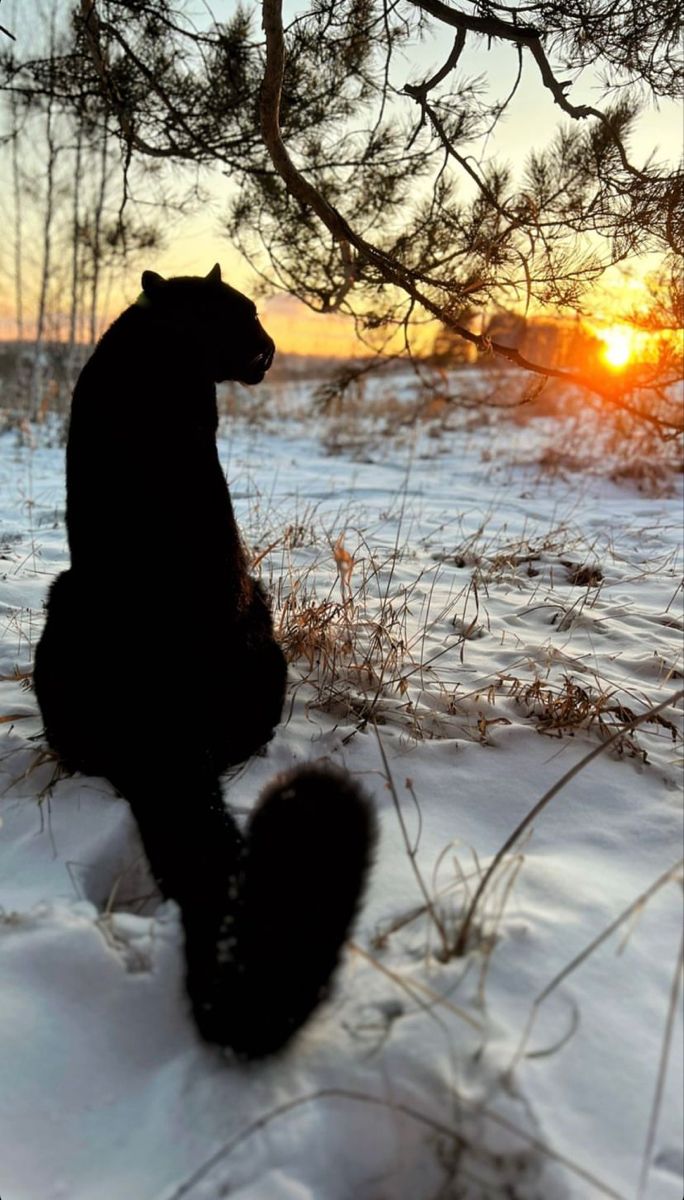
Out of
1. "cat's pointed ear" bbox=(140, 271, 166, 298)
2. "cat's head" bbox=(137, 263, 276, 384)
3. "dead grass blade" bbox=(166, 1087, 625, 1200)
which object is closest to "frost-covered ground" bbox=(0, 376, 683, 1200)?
"dead grass blade" bbox=(166, 1087, 625, 1200)

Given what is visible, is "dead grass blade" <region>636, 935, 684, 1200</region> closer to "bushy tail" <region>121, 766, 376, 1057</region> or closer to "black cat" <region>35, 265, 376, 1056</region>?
"bushy tail" <region>121, 766, 376, 1057</region>

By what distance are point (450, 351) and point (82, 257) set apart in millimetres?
9488

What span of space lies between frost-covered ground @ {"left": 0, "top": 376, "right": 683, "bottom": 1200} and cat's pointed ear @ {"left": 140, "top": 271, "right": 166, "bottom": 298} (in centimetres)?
70

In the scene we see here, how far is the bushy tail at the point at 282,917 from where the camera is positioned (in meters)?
0.86

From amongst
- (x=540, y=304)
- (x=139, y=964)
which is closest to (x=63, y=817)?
(x=139, y=964)

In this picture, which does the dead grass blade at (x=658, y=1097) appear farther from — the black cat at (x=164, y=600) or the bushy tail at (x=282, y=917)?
the black cat at (x=164, y=600)

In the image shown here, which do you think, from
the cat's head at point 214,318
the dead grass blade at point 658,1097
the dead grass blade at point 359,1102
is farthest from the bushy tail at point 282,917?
the cat's head at point 214,318

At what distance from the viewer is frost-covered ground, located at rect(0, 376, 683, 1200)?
805 mm

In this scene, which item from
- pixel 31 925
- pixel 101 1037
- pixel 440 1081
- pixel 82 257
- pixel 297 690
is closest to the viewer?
pixel 440 1081

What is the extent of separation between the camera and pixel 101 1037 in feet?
3.24

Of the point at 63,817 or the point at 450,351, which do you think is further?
the point at 450,351

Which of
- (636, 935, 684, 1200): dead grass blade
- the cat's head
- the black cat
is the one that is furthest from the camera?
the cat's head

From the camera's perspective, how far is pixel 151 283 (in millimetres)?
1637

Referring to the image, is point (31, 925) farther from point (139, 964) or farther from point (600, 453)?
point (600, 453)
